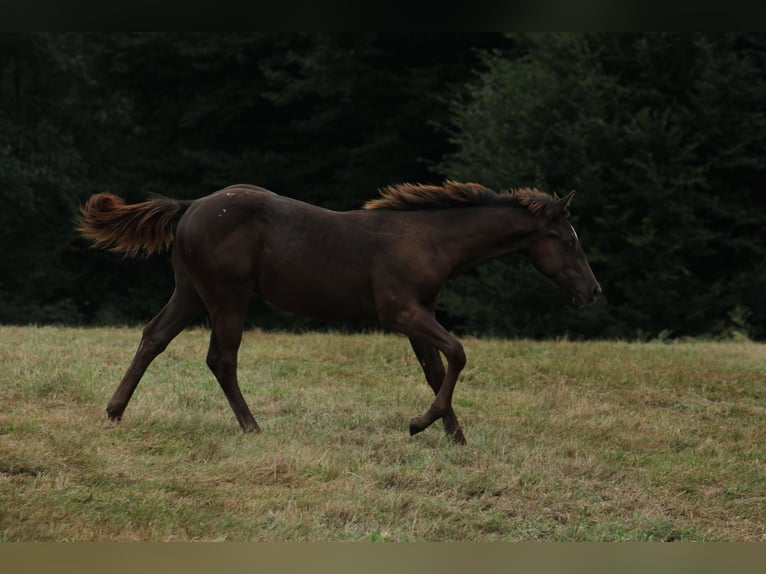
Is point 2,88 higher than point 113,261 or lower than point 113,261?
higher

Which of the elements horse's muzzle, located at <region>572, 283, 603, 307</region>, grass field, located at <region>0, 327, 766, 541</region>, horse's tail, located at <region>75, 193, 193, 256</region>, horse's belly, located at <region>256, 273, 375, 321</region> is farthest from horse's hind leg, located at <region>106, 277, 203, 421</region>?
horse's muzzle, located at <region>572, 283, 603, 307</region>

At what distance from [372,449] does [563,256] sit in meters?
2.21

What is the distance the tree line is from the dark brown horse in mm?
13237

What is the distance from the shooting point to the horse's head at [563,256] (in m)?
7.52

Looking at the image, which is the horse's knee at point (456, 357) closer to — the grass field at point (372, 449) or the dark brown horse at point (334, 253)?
the dark brown horse at point (334, 253)

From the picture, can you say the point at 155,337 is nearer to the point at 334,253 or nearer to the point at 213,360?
the point at 213,360

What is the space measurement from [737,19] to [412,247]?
603cm

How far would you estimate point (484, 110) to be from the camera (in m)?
22.9

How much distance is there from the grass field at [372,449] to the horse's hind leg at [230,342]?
0.18 meters

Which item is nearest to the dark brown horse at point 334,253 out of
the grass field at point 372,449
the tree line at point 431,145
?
the grass field at point 372,449

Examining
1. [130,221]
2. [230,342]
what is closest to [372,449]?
[230,342]

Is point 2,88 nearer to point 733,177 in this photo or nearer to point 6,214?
point 6,214

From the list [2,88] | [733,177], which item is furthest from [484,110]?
[2,88]

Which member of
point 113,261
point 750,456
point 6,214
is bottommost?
point 113,261
